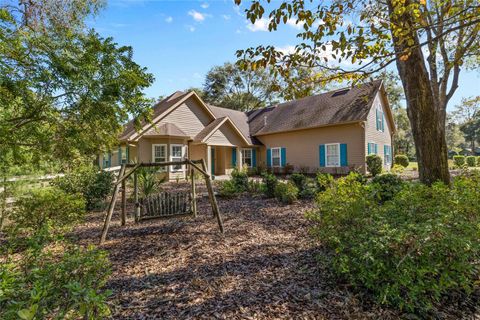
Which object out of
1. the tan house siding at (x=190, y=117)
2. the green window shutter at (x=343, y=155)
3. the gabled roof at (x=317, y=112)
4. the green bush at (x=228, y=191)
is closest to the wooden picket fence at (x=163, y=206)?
the green bush at (x=228, y=191)

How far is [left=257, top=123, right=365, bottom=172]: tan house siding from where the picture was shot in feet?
54.6

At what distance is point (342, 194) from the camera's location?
12.9 ft

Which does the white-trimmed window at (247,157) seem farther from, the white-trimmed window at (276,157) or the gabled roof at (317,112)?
the white-trimmed window at (276,157)

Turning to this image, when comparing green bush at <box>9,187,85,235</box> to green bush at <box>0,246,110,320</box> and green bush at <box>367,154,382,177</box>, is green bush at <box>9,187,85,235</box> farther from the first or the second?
green bush at <box>367,154,382,177</box>

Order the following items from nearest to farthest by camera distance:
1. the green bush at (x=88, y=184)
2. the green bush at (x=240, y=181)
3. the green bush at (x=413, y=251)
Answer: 1. the green bush at (x=413, y=251)
2. the green bush at (x=88, y=184)
3. the green bush at (x=240, y=181)

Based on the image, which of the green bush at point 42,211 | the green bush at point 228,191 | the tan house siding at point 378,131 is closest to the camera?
the green bush at point 42,211

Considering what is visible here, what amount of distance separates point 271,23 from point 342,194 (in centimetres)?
271

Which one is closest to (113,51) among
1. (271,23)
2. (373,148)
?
(271,23)

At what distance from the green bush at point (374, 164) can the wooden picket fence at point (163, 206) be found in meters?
13.7

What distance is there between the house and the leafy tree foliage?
34.6ft

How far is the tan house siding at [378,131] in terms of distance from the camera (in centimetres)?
1725

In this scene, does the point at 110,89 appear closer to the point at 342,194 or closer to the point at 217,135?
the point at 342,194

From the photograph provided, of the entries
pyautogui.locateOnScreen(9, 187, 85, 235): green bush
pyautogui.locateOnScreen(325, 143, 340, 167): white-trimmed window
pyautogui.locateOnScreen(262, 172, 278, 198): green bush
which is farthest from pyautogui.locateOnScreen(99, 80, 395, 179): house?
pyautogui.locateOnScreen(9, 187, 85, 235): green bush

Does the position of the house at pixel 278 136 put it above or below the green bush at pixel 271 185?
above
